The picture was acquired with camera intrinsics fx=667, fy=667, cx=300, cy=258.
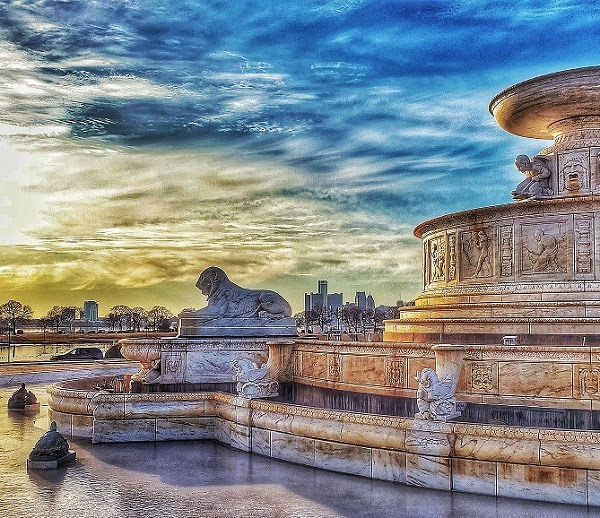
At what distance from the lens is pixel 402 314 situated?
709 inches

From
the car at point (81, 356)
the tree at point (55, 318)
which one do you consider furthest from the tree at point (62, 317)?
the car at point (81, 356)

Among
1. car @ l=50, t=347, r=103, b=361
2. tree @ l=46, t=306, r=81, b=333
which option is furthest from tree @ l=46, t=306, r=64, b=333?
car @ l=50, t=347, r=103, b=361

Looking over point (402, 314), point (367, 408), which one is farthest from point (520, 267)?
point (367, 408)

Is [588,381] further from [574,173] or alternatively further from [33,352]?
[33,352]

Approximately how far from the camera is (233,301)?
1733cm

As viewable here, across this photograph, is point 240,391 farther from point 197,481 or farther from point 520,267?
point 520,267

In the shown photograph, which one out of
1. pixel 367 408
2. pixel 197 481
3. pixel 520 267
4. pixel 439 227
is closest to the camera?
A: pixel 197 481

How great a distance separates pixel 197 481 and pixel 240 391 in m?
2.72

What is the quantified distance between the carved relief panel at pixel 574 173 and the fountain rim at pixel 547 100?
47.9 inches

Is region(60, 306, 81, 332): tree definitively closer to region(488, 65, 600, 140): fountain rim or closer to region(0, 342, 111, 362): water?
region(0, 342, 111, 362): water

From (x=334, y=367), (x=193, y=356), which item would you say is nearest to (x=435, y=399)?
(x=334, y=367)

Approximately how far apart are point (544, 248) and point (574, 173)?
2448 millimetres

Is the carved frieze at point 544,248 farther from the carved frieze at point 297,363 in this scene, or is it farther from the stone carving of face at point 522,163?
the carved frieze at point 297,363

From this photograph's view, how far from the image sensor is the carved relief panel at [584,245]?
1465 centimetres
